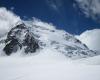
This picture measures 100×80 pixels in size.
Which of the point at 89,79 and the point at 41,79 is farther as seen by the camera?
the point at 41,79

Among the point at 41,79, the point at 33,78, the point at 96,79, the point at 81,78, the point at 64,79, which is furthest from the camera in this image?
the point at 33,78

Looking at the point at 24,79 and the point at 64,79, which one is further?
the point at 24,79

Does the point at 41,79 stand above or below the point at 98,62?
below

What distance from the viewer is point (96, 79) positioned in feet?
54.1

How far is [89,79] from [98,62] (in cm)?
1273

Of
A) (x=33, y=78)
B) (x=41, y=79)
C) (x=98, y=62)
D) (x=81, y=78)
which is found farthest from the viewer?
(x=98, y=62)

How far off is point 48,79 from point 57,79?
111 cm

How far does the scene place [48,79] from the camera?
2008cm

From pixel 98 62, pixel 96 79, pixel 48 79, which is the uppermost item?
pixel 98 62

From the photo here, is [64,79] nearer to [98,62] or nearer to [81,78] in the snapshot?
[81,78]

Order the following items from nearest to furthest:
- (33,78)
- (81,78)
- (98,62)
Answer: (81,78) → (33,78) → (98,62)

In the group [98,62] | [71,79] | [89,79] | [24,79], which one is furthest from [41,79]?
[98,62]

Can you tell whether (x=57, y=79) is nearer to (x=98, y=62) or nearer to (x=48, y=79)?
(x=48, y=79)

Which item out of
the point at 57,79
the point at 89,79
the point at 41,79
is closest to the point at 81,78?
the point at 89,79
